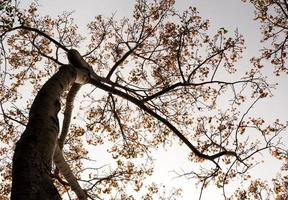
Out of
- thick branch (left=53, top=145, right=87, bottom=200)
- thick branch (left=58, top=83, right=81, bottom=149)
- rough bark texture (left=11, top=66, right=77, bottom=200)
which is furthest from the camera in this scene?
thick branch (left=58, top=83, right=81, bottom=149)

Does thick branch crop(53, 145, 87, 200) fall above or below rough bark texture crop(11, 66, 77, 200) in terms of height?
above

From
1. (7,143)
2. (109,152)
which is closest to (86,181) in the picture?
(109,152)

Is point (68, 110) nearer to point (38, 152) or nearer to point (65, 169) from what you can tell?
point (65, 169)

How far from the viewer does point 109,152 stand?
11227mm

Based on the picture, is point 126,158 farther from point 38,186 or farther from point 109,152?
point 38,186

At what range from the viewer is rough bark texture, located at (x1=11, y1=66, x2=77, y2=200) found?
2674 millimetres

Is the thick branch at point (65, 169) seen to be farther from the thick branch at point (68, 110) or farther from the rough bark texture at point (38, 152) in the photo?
the rough bark texture at point (38, 152)

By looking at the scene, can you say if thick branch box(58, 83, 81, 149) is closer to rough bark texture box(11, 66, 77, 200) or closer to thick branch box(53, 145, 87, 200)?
thick branch box(53, 145, 87, 200)

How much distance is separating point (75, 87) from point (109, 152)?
4.13 m

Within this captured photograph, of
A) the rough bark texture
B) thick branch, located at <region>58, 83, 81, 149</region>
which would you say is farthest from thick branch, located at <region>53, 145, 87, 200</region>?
the rough bark texture

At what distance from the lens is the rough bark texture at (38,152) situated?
105 inches

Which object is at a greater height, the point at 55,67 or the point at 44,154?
the point at 55,67

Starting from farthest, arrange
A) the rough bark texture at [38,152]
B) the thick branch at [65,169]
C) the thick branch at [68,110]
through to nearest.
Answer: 1. the thick branch at [68,110]
2. the thick branch at [65,169]
3. the rough bark texture at [38,152]

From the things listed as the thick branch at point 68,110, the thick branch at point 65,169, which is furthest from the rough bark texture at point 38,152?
the thick branch at point 68,110
